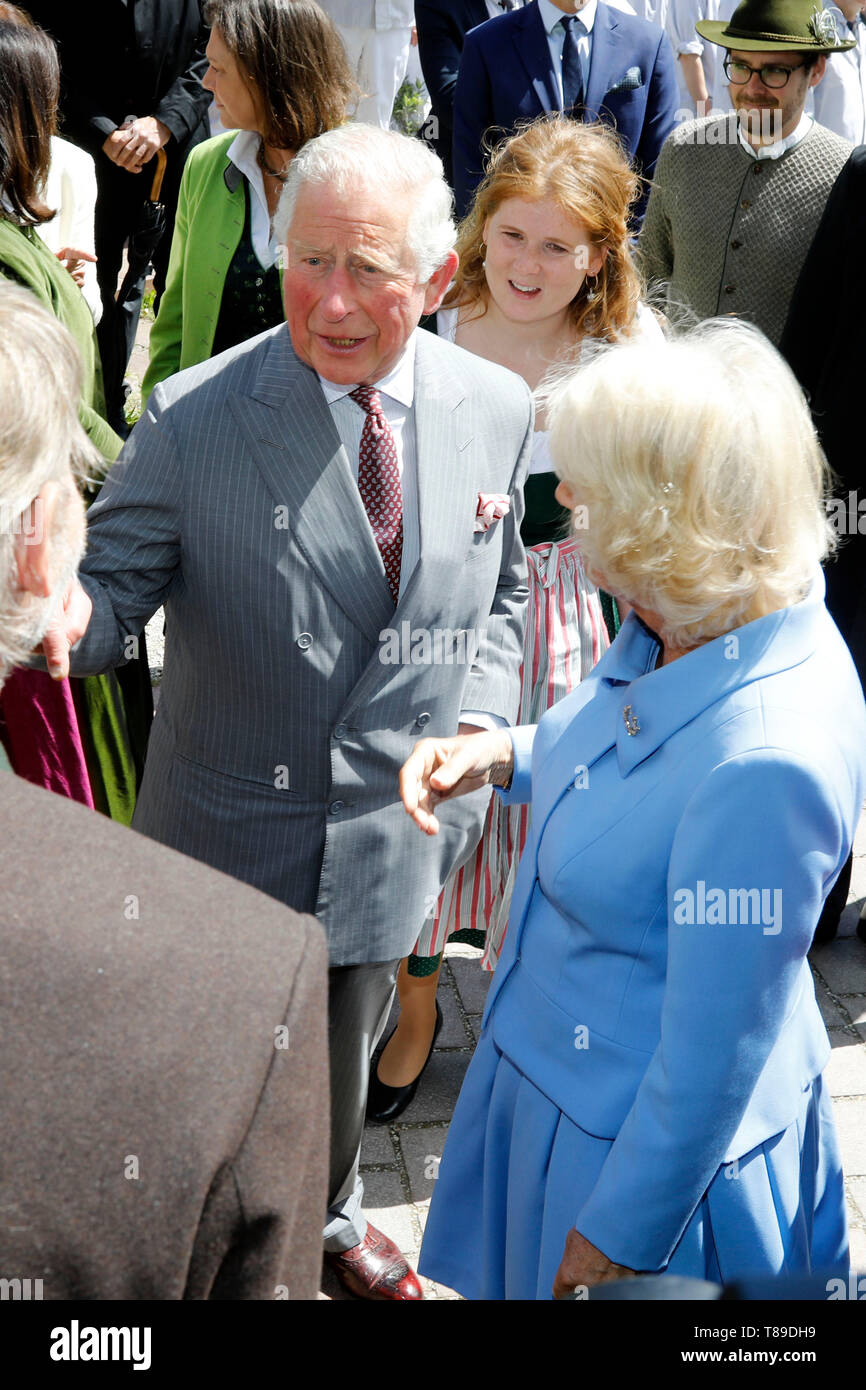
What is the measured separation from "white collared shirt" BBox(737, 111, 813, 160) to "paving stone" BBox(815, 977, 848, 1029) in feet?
8.96

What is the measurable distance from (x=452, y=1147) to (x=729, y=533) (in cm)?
114

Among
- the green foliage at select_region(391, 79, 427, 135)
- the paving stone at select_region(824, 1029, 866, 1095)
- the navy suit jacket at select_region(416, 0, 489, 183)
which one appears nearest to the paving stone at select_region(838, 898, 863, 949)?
the paving stone at select_region(824, 1029, 866, 1095)

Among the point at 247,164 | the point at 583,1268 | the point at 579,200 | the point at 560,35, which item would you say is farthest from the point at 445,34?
the point at 583,1268

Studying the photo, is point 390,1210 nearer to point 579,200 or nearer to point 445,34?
point 579,200

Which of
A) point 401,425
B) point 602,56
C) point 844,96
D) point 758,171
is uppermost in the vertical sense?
point 844,96

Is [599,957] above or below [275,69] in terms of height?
below

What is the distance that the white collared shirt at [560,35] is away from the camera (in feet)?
16.7

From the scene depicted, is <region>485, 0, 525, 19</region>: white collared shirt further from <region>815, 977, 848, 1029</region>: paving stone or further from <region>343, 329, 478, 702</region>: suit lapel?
<region>815, 977, 848, 1029</region>: paving stone

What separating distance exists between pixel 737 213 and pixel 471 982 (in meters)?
2.74

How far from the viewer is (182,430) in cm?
222

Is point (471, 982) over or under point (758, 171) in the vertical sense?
under

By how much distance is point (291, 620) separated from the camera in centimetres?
225
